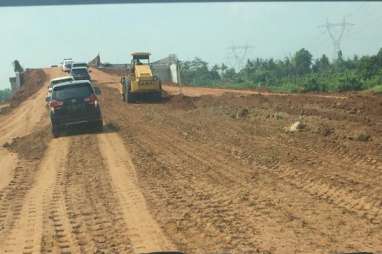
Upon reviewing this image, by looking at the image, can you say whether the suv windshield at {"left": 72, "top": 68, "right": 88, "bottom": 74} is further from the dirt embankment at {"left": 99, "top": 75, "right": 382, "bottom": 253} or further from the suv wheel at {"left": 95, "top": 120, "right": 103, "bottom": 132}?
the suv wheel at {"left": 95, "top": 120, "right": 103, "bottom": 132}

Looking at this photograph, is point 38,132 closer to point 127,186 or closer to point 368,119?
point 368,119

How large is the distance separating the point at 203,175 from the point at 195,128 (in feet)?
34.6

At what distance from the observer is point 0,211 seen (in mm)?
11812

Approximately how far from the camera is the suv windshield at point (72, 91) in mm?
25584

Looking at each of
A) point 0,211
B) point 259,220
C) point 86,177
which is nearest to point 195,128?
point 86,177

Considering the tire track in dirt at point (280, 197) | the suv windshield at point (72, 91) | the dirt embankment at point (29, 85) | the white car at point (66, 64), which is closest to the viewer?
the tire track in dirt at point (280, 197)

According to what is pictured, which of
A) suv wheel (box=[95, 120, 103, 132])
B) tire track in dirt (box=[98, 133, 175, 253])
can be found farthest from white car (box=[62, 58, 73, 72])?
tire track in dirt (box=[98, 133, 175, 253])

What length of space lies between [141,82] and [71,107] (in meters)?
13.2

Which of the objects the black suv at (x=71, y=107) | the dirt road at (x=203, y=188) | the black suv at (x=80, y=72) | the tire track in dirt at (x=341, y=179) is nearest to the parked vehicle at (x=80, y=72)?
the black suv at (x=80, y=72)

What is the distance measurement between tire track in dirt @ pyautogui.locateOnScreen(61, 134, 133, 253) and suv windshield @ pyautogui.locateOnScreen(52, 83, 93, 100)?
7.45 m

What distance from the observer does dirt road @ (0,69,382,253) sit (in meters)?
8.68

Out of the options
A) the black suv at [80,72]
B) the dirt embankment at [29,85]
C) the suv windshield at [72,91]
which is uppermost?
the suv windshield at [72,91]

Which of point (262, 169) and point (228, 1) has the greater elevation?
point (228, 1)

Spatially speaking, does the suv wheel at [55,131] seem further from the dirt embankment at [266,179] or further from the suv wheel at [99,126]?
the dirt embankment at [266,179]
